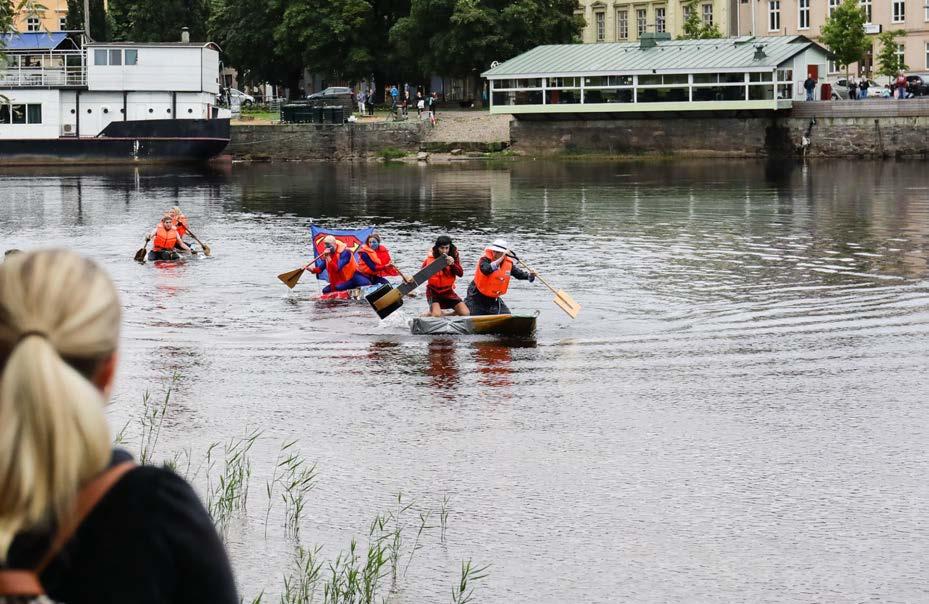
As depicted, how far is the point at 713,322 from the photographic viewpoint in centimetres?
2339

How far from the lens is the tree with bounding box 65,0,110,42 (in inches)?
4269

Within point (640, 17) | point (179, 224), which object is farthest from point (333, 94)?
point (179, 224)

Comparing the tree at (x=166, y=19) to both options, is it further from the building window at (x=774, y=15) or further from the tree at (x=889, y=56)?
the tree at (x=889, y=56)

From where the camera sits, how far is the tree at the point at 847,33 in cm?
8875

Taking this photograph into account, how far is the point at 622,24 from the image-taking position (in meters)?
115

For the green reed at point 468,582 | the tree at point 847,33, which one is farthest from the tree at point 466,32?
the green reed at point 468,582

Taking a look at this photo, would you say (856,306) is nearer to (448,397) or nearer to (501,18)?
(448,397)

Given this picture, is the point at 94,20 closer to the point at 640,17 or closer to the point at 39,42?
the point at 39,42

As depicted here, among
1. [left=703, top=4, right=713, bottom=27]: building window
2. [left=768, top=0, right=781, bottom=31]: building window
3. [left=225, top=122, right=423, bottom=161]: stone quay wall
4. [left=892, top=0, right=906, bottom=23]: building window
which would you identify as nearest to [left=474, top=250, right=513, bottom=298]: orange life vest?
[left=225, top=122, right=423, bottom=161]: stone quay wall

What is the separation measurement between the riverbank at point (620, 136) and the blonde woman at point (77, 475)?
78273 millimetres

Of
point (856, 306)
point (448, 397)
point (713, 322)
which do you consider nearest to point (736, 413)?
point (448, 397)

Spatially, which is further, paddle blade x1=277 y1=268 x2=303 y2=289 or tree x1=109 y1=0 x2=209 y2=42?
tree x1=109 y1=0 x2=209 y2=42

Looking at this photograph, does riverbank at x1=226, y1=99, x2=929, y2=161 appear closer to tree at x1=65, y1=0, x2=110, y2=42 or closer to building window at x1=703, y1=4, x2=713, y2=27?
tree at x1=65, y1=0, x2=110, y2=42

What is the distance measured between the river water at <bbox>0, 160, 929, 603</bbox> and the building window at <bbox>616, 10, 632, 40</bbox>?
77.6 meters
